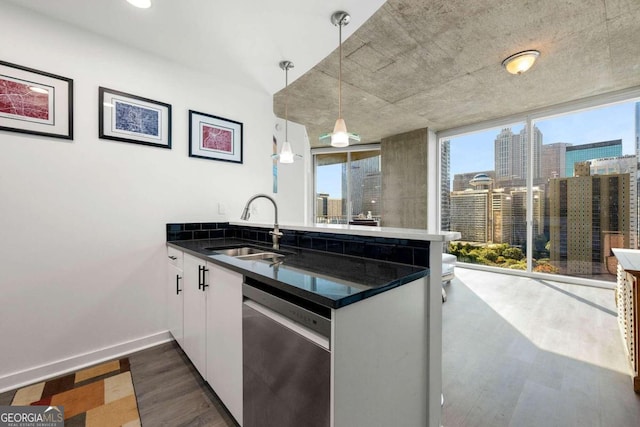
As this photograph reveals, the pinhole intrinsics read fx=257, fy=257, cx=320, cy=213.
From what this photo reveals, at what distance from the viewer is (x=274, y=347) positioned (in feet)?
3.30

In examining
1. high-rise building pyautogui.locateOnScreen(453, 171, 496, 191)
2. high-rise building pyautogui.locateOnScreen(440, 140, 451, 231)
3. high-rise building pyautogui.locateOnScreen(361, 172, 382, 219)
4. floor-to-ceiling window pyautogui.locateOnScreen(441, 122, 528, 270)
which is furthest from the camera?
high-rise building pyautogui.locateOnScreen(361, 172, 382, 219)

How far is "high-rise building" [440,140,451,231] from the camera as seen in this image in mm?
5348

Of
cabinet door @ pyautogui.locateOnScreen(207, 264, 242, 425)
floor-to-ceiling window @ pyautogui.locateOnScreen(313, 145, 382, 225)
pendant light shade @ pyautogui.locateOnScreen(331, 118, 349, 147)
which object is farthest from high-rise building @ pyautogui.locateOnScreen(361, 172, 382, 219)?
cabinet door @ pyautogui.locateOnScreen(207, 264, 242, 425)

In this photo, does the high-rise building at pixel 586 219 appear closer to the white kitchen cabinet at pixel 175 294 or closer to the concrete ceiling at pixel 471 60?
the concrete ceiling at pixel 471 60

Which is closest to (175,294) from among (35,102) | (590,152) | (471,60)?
(35,102)

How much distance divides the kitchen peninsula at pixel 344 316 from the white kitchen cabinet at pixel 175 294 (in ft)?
0.58

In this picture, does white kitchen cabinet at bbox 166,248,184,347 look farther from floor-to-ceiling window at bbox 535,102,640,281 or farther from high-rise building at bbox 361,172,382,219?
floor-to-ceiling window at bbox 535,102,640,281

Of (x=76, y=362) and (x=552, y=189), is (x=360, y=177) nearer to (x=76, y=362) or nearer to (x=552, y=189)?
(x=552, y=189)

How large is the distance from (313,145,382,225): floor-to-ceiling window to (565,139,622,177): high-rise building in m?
3.29

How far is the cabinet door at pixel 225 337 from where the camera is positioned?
126cm

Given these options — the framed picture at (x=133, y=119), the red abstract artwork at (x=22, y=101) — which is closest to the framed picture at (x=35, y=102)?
the red abstract artwork at (x=22, y=101)

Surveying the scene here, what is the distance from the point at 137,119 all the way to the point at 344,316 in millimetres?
2389

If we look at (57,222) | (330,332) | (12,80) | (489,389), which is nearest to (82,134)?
(12,80)

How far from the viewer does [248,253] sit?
205cm
